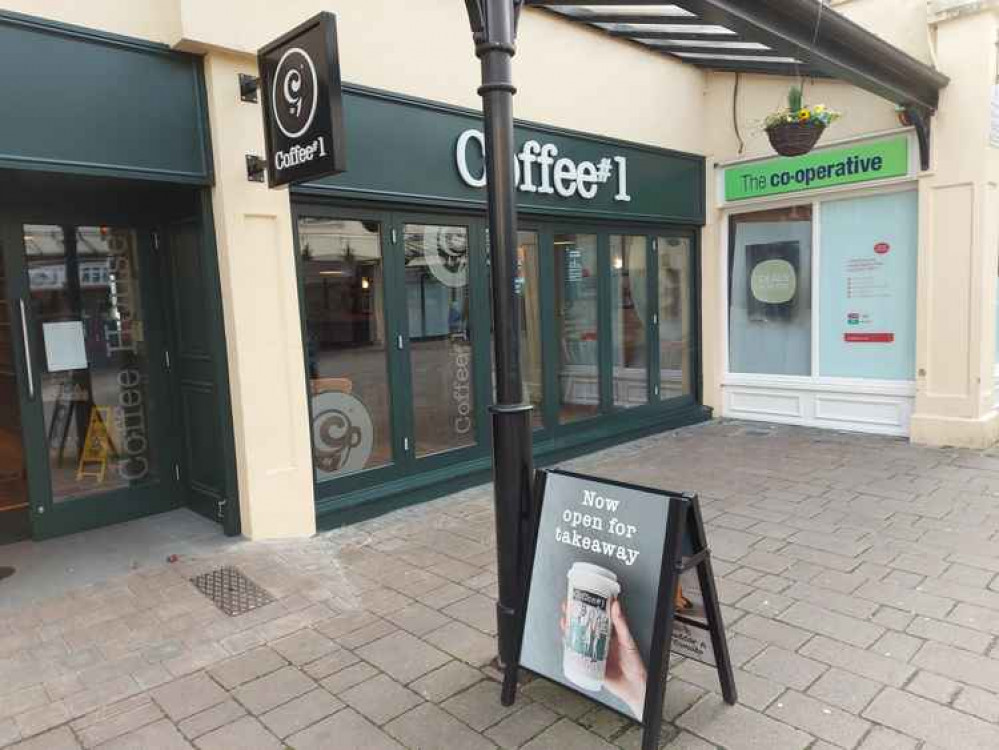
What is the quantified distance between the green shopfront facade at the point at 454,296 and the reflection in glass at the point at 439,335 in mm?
12

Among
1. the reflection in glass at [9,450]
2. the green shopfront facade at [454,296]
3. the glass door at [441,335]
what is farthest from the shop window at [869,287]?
the reflection in glass at [9,450]

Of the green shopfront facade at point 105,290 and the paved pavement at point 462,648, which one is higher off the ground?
the green shopfront facade at point 105,290

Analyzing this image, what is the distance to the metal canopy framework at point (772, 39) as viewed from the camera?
14.2ft

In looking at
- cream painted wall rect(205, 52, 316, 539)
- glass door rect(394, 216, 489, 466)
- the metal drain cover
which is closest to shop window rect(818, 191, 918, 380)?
glass door rect(394, 216, 489, 466)

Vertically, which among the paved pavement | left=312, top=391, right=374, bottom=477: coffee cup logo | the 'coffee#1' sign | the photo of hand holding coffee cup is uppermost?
the 'coffee#1' sign

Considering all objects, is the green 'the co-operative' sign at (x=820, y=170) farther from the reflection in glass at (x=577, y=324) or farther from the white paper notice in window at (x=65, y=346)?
the white paper notice in window at (x=65, y=346)

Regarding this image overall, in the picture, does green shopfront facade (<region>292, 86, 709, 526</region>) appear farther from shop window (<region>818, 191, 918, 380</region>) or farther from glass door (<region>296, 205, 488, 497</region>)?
shop window (<region>818, 191, 918, 380</region>)

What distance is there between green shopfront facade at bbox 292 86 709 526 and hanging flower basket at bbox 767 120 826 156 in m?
1.66

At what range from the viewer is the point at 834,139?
7.32m

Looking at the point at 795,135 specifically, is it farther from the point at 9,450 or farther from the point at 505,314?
the point at 9,450

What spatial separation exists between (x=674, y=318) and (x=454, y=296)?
136 inches

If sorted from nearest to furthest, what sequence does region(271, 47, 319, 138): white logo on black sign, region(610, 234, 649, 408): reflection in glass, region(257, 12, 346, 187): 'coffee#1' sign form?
region(257, 12, 346, 187): 'coffee#1' sign → region(271, 47, 319, 138): white logo on black sign → region(610, 234, 649, 408): reflection in glass

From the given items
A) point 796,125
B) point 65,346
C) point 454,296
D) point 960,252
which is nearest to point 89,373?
point 65,346

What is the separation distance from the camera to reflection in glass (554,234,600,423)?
22.8 feet
